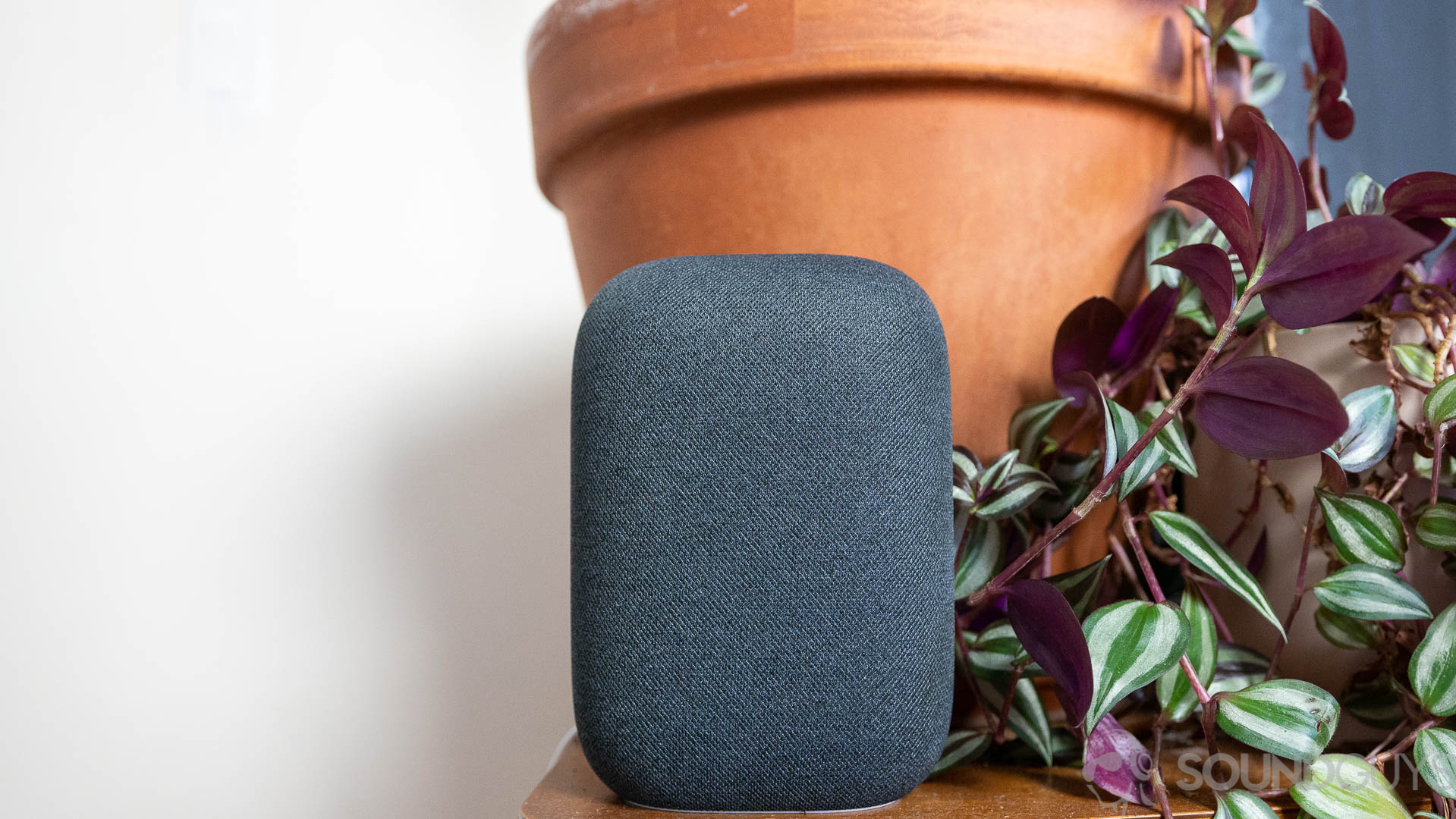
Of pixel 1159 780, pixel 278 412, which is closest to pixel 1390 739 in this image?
pixel 1159 780

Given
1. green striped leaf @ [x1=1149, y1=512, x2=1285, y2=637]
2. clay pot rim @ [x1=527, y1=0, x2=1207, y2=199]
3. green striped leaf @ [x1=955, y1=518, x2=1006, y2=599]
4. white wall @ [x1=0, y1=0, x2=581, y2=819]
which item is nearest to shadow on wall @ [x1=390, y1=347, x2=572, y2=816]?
white wall @ [x1=0, y1=0, x2=581, y2=819]

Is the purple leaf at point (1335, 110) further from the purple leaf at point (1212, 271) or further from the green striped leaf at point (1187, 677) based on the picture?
the green striped leaf at point (1187, 677)

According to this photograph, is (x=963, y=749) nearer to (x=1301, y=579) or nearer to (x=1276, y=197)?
(x=1301, y=579)

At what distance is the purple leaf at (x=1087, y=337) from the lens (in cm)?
49

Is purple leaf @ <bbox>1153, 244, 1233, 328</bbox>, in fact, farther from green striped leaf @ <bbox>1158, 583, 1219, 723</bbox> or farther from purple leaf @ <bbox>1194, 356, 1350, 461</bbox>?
green striped leaf @ <bbox>1158, 583, 1219, 723</bbox>

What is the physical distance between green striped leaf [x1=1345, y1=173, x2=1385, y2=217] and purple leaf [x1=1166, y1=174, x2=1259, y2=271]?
15 centimetres

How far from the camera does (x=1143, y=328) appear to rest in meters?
0.50

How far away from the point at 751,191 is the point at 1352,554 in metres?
0.35

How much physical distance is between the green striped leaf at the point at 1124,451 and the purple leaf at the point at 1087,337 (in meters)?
0.08

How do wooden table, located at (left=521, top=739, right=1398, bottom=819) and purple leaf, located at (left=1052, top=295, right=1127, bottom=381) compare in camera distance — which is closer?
wooden table, located at (left=521, top=739, right=1398, bottom=819)

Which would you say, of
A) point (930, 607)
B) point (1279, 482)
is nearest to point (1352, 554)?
point (1279, 482)

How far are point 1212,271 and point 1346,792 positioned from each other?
0.22 metres

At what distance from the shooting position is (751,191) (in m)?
0.52

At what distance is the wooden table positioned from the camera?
1.26 feet
